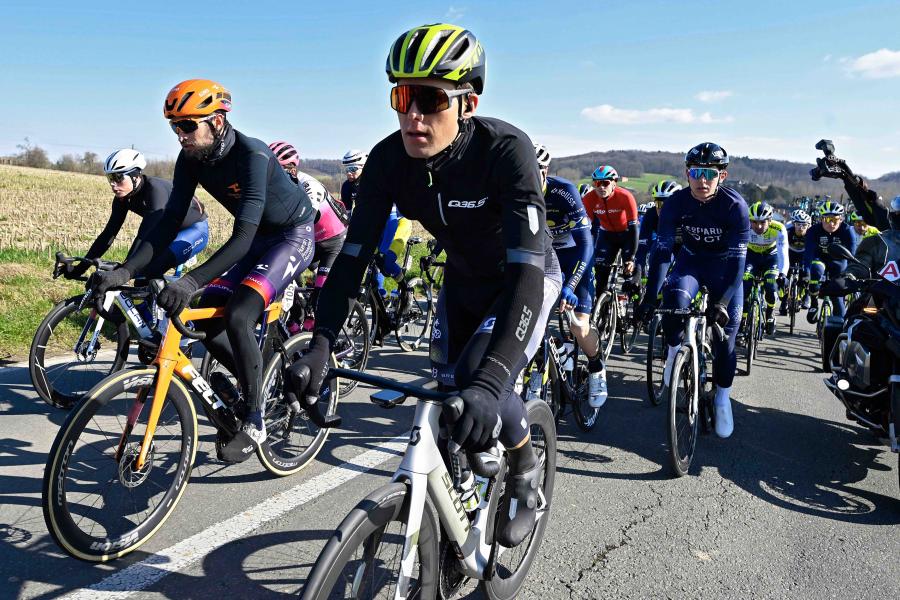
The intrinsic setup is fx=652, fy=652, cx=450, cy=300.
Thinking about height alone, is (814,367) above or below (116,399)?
below

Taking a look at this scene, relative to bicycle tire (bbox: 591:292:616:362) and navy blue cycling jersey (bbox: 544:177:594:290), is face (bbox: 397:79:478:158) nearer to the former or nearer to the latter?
navy blue cycling jersey (bbox: 544:177:594:290)

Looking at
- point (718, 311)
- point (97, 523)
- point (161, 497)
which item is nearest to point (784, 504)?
point (718, 311)

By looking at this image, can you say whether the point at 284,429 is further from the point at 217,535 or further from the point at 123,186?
the point at 123,186

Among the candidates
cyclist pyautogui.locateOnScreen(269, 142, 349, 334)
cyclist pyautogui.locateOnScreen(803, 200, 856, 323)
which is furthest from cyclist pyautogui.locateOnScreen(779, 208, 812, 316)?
cyclist pyautogui.locateOnScreen(269, 142, 349, 334)

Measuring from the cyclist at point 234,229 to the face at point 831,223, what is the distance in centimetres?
1043

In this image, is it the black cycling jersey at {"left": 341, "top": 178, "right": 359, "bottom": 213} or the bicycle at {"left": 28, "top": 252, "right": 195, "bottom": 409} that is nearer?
the bicycle at {"left": 28, "top": 252, "right": 195, "bottom": 409}

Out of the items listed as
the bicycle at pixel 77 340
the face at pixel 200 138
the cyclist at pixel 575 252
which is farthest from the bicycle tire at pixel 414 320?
the face at pixel 200 138

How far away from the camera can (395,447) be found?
16.6 ft

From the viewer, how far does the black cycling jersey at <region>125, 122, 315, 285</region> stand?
4070 mm

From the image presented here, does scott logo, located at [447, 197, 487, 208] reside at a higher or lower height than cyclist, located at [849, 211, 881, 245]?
lower

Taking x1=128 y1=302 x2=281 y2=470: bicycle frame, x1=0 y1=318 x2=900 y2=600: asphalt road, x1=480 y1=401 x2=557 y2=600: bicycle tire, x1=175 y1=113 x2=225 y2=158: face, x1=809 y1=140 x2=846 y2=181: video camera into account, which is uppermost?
x1=809 y1=140 x2=846 y2=181: video camera

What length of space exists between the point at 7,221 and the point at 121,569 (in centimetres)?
2112

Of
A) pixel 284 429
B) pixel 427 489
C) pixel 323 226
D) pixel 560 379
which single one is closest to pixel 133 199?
pixel 323 226

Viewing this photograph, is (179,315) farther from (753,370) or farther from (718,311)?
(753,370)
